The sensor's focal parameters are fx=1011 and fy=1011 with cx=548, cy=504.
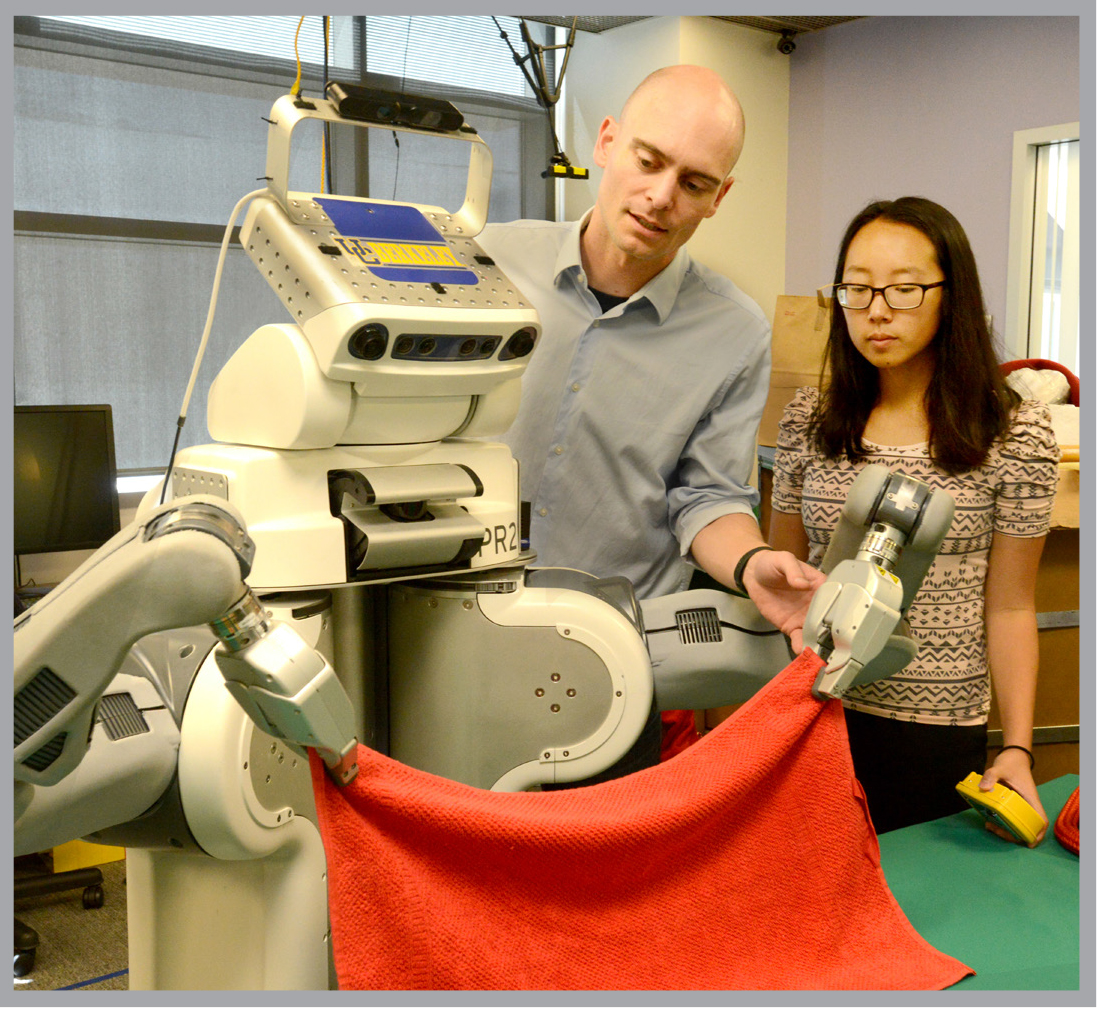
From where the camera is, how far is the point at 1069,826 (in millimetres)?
1316

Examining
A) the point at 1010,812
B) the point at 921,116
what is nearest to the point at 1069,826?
the point at 1010,812

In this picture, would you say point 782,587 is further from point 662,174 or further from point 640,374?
point 662,174

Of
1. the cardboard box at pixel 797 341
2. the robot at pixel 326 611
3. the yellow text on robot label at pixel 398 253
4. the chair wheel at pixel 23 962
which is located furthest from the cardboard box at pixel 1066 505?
the chair wheel at pixel 23 962

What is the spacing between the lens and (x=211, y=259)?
3818mm

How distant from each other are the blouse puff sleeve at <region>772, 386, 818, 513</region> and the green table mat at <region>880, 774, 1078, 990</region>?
21.3 inches

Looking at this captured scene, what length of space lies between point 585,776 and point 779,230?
3859 millimetres

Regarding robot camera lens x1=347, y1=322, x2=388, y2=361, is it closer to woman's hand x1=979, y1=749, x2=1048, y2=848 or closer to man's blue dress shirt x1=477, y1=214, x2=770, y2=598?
man's blue dress shirt x1=477, y1=214, x2=770, y2=598

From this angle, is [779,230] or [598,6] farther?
[779,230]

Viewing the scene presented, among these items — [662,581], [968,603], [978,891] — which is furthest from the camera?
[662,581]

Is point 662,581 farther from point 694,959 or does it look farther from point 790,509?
point 694,959

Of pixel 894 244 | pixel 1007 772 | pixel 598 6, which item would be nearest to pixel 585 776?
pixel 1007 772

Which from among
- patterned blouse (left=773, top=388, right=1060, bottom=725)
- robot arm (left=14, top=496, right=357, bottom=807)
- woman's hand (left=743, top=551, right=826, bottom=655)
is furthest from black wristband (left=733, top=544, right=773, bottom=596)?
robot arm (left=14, top=496, right=357, bottom=807)

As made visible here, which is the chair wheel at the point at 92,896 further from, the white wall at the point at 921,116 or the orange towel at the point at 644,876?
the white wall at the point at 921,116

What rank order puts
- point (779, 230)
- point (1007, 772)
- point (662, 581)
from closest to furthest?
point (1007, 772) < point (662, 581) < point (779, 230)
